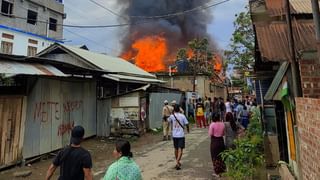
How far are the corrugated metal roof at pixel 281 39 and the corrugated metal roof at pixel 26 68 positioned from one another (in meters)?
5.45

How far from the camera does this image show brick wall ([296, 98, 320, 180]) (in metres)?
3.15

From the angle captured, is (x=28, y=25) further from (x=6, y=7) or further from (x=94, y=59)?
(x=94, y=59)

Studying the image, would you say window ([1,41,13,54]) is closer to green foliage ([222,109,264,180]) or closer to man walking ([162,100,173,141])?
man walking ([162,100,173,141])

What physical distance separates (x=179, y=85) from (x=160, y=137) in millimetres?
15817

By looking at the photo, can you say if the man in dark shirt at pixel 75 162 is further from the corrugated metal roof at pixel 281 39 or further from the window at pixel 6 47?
the window at pixel 6 47

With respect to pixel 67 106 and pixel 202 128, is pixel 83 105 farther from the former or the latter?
pixel 202 128

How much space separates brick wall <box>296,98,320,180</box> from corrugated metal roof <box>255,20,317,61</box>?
72cm

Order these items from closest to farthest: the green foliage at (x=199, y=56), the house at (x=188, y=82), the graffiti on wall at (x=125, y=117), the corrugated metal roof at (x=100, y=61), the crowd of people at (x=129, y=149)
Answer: the crowd of people at (x=129, y=149) < the graffiti on wall at (x=125, y=117) < the corrugated metal roof at (x=100, y=61) < the house at (x=188, y=82) < the green foliage at (x=199, y=56)

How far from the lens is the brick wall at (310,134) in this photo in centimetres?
315

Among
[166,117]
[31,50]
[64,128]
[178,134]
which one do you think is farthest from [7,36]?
[178,134]

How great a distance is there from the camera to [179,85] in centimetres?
3008

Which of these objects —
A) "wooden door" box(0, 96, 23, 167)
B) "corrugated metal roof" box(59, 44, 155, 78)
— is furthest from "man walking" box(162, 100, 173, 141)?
"wooden door" box(0, 96, 23, 167)

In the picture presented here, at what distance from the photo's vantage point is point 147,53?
40.8m

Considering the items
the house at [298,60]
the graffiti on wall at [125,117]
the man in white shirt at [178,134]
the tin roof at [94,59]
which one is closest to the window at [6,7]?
the tin roof at [94,59]
